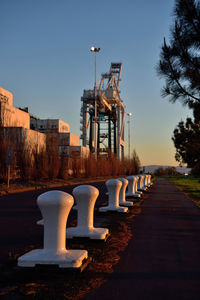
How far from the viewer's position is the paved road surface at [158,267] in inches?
149

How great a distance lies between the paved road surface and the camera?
149 inches

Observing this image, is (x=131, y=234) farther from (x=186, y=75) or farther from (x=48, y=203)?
(x=186, y=75)

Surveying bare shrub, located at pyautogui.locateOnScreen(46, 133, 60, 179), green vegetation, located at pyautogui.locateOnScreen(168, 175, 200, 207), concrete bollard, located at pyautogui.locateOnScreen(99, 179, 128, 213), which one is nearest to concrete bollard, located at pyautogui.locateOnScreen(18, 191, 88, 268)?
concrete bollard, located at pyautogui.locateOnScreen(99, 179, 128, 213)

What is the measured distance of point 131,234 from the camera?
23.6ft

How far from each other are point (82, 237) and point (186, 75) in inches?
317

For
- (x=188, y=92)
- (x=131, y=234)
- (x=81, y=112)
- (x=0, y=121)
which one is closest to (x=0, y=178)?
(x=0, y=121)

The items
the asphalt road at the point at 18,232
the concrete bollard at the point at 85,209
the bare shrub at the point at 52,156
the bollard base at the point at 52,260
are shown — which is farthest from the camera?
the bare shrub at the point at 52,156

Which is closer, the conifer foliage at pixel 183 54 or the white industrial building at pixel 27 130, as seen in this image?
the conifer foliage at pixel 183 54

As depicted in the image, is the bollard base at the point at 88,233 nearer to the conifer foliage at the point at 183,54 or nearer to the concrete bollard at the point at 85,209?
the concrete bollard at the point at 85,209

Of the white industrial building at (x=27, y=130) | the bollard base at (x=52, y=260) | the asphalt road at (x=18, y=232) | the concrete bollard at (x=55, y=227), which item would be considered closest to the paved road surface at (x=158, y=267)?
the bollard base at (x=52, y=260)

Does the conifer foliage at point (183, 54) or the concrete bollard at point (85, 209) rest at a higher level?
the conifer foliage at point (183, 54)

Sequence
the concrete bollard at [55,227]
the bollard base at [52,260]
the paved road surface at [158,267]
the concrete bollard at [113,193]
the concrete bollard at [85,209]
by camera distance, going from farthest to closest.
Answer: the concrete bollard at [113,193]
the concrete bollard at [85,209]
the concrete bollard at [55,227]
the bollard base at [52,260]
the paved road surface at [158,267]

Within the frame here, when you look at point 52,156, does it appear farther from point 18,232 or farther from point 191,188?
point 18,232

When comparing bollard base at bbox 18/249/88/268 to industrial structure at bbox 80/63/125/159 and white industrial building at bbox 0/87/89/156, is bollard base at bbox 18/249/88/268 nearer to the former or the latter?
white industrial building at bbox 0/87/89/156
